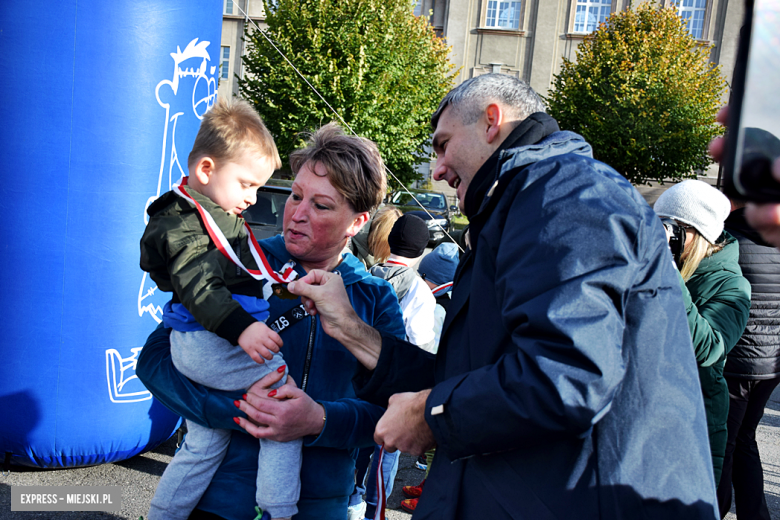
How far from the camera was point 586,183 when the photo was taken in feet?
3.80

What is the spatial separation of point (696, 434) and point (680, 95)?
2447cm

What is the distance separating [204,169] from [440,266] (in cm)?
260

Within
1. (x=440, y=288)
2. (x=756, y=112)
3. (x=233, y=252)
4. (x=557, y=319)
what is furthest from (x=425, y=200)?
(x=756, y=112)

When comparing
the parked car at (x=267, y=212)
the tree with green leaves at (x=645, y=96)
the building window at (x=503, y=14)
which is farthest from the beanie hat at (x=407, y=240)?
the building window at (x=503, y=14)

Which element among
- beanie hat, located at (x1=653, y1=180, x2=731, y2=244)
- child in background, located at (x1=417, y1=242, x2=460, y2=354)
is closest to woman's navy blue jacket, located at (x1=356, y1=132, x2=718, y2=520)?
beanie hat, located at (x1=653, y1=180, x2=731, y2=244)

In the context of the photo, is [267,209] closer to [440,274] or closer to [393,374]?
[440,274]

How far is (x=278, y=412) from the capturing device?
5.50 feet

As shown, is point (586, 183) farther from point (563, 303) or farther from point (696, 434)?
point (696, 434)

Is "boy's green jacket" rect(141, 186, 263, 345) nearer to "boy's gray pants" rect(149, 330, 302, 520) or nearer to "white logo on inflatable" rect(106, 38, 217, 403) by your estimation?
"boy's gray pants" rect(149, 330, 302, 520)

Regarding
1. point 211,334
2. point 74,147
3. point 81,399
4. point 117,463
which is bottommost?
point 117,463

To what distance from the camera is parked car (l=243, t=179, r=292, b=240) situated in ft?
26.2

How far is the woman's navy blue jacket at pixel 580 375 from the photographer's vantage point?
3.54 ft

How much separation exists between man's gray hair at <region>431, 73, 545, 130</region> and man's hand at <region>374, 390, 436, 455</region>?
768 mm

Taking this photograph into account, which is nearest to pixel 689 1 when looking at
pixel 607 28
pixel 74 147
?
pixel 607 28
